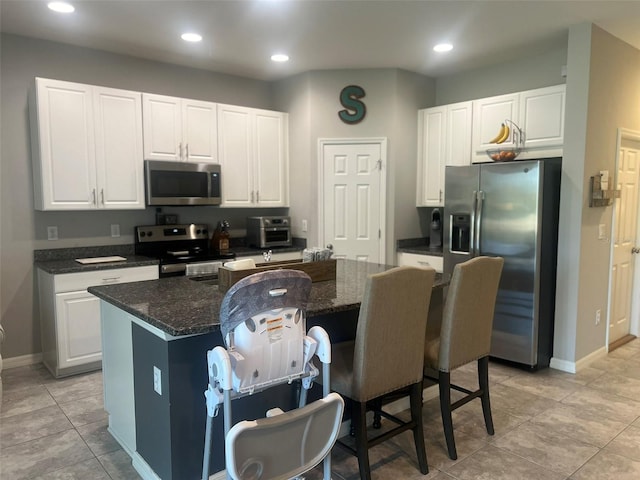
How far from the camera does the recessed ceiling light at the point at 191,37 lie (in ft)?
12.1

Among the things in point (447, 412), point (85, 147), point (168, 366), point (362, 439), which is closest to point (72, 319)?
point (85, 147)

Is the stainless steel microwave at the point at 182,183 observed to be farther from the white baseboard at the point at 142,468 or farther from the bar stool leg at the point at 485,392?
the bar stool leg at the point at 485,392

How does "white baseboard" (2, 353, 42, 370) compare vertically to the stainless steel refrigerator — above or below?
below

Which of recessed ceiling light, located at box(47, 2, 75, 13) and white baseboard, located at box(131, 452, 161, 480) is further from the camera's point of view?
recessed ceiling light, located at box(47, 2, 75, 13)

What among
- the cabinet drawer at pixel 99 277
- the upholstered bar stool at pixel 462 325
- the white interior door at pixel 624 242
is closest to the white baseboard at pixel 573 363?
the white interior door at pixel 624 242

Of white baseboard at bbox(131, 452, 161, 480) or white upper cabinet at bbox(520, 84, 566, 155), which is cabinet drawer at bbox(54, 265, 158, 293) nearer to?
white baseboard at bbox(131, 452, 161, 480)

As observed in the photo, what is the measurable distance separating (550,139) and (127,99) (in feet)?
11.8

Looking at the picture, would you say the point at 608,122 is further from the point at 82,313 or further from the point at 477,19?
the point at 82,313

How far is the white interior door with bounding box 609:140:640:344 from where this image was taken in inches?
164

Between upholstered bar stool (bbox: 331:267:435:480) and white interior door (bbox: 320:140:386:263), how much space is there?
255 cm

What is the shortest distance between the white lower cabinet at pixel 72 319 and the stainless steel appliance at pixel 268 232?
1351mm

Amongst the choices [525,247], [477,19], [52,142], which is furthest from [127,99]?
[525,247]

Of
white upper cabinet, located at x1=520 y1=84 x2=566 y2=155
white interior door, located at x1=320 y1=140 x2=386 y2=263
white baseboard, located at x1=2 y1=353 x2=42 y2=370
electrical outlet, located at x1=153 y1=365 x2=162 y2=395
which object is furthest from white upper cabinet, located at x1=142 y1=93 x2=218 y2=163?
white upper cabinet, located at x1=520 y1=84 x2=566 y2=155

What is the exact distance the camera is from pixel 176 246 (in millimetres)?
4500
